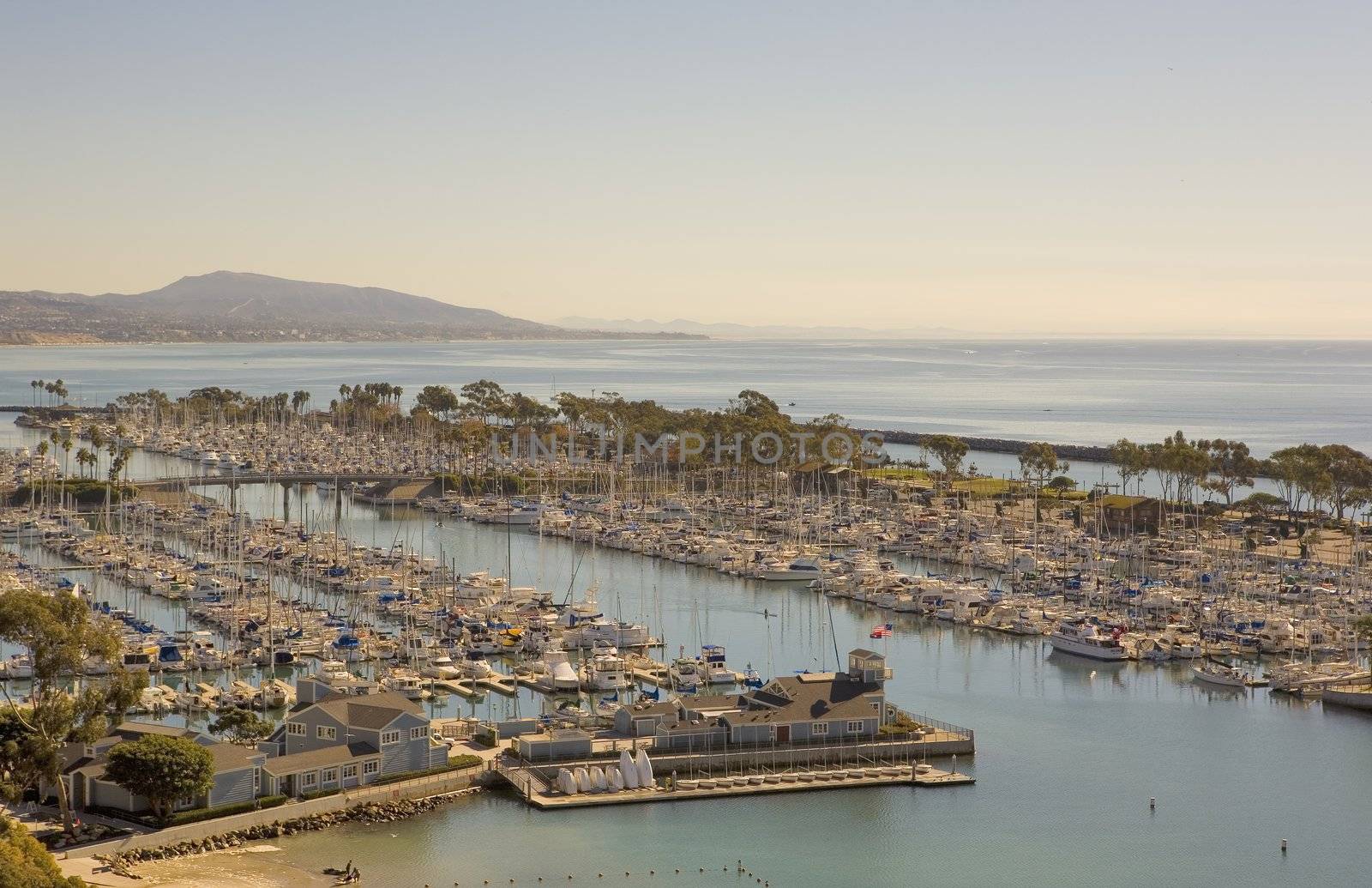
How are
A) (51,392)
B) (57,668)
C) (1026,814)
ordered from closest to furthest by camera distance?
1. (57,668)
2. (1026,814)
3. (51,392)

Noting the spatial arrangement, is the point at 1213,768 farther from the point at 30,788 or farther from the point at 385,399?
the point at 385,399

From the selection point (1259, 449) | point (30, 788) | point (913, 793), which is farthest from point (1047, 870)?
point (1259, 449)

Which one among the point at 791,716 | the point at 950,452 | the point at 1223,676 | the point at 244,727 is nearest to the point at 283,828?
the point at 244,727

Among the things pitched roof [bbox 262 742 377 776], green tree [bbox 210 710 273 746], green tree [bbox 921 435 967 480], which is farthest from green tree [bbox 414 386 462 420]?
pitched roof [bbox 262 742 377 776]

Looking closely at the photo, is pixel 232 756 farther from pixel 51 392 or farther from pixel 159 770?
pixel 51 392

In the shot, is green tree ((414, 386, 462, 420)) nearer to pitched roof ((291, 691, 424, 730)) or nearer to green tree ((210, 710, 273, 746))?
green tree ((210, 710, 273, 746))

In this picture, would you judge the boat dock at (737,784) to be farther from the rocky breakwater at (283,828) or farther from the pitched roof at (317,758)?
the pitched roof at (317,758)
